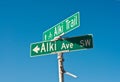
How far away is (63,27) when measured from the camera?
866cm

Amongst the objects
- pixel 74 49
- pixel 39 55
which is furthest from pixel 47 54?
pixel 74 49

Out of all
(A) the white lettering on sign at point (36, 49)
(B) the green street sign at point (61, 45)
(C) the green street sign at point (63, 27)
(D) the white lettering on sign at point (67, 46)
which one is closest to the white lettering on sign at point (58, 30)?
(C) the green street sign at point (63, 27)

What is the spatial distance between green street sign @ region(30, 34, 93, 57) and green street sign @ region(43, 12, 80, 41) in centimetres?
21

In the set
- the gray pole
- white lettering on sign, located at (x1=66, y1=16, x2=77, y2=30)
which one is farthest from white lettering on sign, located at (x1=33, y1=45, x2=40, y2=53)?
white lettering on sign, located at (x1=66, y1=16, x2=77, y2=30)

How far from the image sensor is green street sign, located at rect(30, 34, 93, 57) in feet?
27.5

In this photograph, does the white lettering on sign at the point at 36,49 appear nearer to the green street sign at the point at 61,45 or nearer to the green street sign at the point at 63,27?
the green street sign at the point at 61,45

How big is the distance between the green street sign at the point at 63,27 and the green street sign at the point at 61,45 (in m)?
0.21

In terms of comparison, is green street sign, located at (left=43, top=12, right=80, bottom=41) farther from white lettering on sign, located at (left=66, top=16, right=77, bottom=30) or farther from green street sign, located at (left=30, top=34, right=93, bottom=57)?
green street sign, located at (left=30, top=34, right=93, bottom=57)

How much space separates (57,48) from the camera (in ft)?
28.5

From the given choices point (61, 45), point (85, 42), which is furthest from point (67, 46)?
point (85, 42)

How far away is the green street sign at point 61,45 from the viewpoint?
27.5 ft

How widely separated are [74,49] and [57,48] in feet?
1.65

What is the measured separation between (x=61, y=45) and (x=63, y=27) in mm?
455
